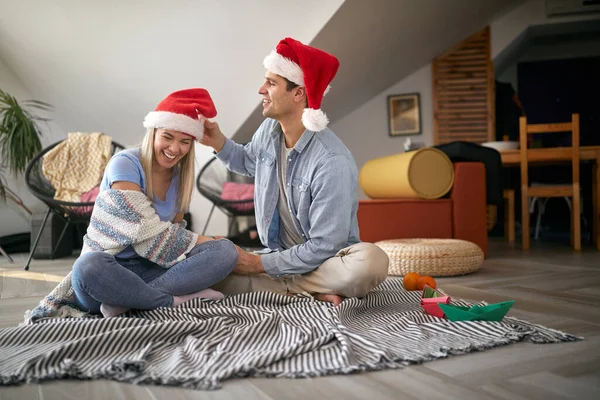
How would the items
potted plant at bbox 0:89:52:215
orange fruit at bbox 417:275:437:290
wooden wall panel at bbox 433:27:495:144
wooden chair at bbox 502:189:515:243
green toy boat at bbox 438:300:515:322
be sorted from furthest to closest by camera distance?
wooden wall panel at bbox 433:27:495:144 < wooden chair at bbox 502:189:515:243 < potted plant at bbox 0:89:52:215 < orange fruit at bbox 417:275:437:290 < green toy boat at bbox 438:300:515:322

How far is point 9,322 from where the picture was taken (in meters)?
2.02

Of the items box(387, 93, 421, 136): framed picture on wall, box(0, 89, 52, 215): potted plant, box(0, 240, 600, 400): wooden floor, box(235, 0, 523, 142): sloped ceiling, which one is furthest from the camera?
box(387, 93, 421, 136): framed picture on wall

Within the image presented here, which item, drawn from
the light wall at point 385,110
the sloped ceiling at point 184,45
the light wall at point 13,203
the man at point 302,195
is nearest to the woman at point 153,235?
the man at point 302,195

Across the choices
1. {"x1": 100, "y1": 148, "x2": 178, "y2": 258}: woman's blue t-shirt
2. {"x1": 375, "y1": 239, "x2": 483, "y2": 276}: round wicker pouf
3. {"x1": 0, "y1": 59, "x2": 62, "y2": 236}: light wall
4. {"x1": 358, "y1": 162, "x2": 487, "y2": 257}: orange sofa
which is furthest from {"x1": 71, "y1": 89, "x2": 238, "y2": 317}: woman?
{"x1": 0, "y1": 59, "x2": 62, "y2": 236}: light wall

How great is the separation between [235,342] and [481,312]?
0.79 meters

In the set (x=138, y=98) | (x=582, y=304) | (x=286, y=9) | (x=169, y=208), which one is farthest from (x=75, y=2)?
(x=582, y=304)

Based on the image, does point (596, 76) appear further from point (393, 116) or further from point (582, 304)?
point (582, 304)

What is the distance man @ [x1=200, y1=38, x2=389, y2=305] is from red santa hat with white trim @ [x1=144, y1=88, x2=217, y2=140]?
0.09m

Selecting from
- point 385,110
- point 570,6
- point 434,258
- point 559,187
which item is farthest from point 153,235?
point 570,6

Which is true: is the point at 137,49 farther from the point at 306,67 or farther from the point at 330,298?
the point at 330,298

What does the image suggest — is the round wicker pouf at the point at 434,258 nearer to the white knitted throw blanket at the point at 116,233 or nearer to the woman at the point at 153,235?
the woman at the point at 153,235

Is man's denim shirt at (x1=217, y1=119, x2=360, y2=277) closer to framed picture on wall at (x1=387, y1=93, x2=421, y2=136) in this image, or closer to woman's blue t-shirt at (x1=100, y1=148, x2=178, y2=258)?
woman's blue t-shirt at (x1=100, y1=148, x2=178, y2=258)

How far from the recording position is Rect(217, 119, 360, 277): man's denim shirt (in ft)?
6.83

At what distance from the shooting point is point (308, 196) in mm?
2164
